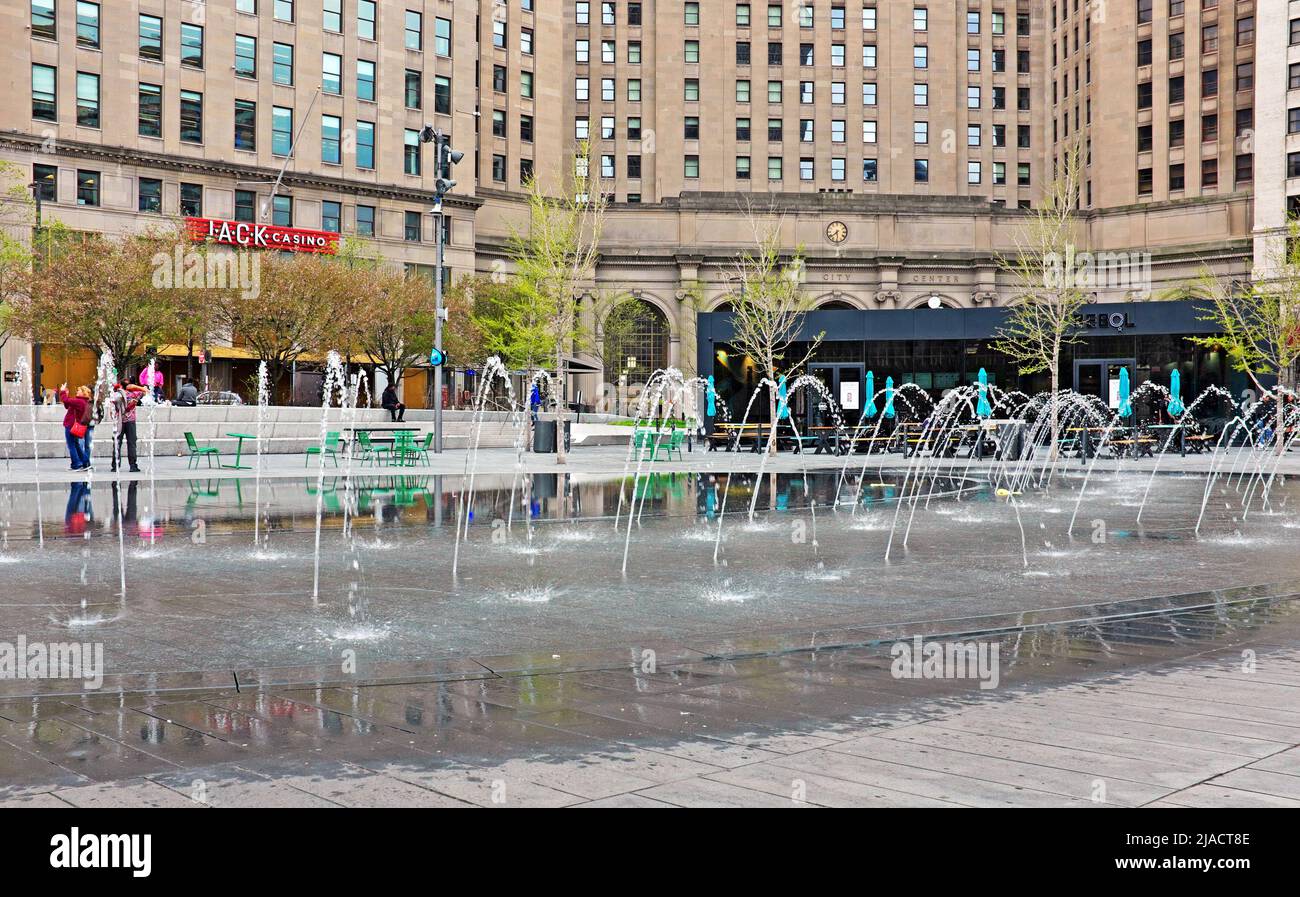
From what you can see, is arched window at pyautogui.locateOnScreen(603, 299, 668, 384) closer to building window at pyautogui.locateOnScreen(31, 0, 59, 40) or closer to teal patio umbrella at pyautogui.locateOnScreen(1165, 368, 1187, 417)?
building window at pyautogui.locateOnScreen(31, 0, 59, 40)

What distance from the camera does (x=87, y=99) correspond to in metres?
57.3

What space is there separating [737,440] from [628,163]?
52.2 m

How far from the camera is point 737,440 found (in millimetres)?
39500

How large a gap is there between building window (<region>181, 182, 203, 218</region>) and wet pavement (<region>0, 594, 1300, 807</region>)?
5874 cm

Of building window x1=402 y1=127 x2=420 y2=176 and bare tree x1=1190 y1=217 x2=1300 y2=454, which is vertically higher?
building window x1=402 y1=127 x2=420 y2=176

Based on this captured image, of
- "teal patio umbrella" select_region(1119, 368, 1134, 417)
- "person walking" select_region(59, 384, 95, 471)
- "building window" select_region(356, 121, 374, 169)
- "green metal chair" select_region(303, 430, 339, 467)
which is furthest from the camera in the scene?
"building window" select_region(356, 121, 374, 169)

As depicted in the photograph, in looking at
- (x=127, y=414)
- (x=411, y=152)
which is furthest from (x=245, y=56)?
(x=127, y=414)

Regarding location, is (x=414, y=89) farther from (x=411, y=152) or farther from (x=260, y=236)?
(x=260, y=236)

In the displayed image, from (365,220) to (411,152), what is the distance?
17.9ft

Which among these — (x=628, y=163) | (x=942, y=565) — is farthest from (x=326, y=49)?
(x=942, y=565)

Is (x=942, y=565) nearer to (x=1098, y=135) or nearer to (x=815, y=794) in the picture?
(x=815, y=794)

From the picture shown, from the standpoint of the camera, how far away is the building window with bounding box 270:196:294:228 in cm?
6378

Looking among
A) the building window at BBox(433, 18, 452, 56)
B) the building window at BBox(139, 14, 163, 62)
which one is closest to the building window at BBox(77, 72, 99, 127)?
the building window at BBox(139, 14, 163, 62)

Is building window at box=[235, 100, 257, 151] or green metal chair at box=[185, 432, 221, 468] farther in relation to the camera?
building window at box=[235, 100, 257, 151]
